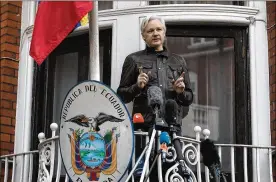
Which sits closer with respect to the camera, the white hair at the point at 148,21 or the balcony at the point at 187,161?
the balcony at the point at 187,161

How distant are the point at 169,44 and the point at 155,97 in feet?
7.05

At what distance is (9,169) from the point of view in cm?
757

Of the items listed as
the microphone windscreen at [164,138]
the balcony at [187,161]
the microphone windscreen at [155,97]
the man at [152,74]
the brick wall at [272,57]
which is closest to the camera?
the microphone windscreen at [164,138]

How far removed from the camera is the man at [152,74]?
675 cm

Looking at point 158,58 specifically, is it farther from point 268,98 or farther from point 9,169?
point 9,169

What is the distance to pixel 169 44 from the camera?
8.40 metres

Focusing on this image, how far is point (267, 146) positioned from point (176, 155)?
96 cm

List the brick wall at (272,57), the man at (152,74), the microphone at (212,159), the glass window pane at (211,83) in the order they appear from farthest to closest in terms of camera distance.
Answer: the glass window pane at (211,83)
the brick wall at (272,57)
the man at (152,74)
the microphone at (212,159)

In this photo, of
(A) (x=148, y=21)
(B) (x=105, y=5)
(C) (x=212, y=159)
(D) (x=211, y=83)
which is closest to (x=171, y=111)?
(A) (x=148, y=21)

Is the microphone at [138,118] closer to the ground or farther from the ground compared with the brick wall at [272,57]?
closer to the ground

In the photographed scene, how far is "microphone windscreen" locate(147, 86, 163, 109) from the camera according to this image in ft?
20.8

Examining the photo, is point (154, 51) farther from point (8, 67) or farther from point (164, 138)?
point (8, 67)

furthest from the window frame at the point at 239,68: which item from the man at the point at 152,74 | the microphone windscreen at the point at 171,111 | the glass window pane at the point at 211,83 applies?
the microphone windscreen at the point at 171,111

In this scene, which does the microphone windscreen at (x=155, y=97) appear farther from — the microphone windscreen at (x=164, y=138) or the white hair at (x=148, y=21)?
the white hair at (x=148, y=21)
